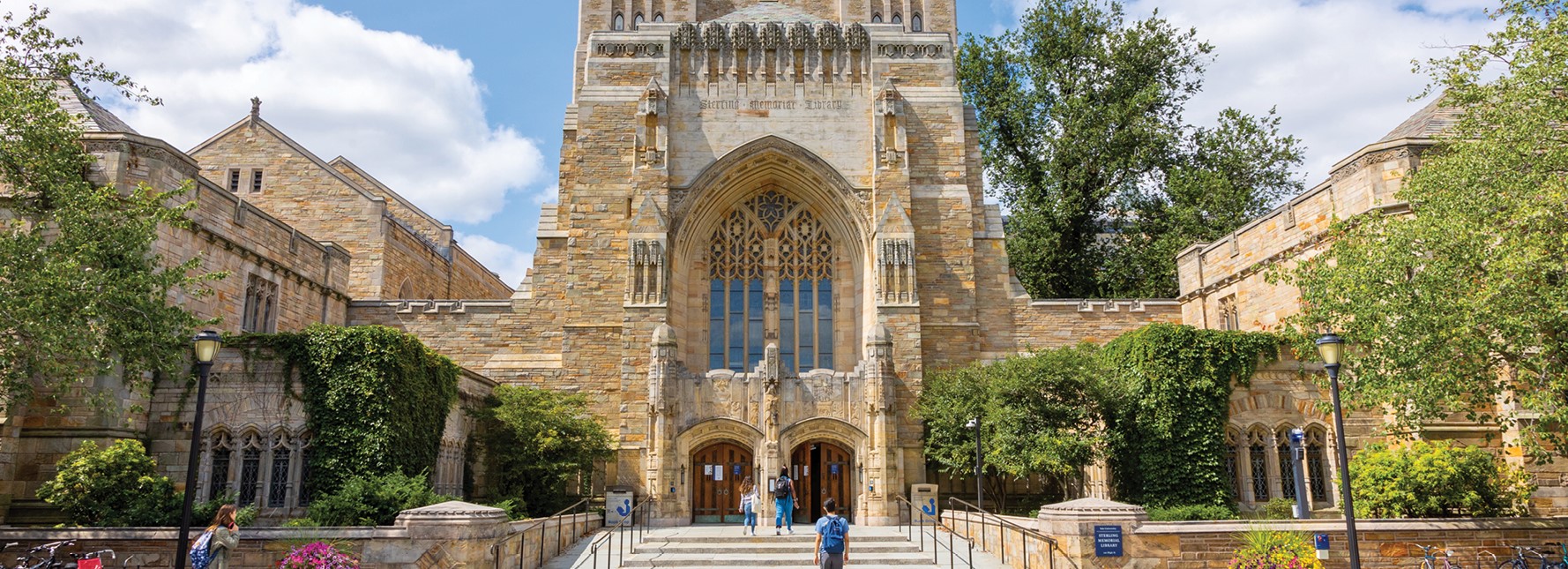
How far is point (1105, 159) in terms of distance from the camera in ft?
110

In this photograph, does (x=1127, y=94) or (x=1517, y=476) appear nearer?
(x=1517, y=476)

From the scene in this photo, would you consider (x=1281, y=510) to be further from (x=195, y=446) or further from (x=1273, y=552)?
(x=195, y=446)

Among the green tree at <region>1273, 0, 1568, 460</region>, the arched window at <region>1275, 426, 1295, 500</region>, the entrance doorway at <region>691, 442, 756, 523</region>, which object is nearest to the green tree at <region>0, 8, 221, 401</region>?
the entrance doorway at <region>691, 442, 756, 523</region>

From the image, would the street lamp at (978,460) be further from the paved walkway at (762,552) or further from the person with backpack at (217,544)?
the person with backpack at (217,544)

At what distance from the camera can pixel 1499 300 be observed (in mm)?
13914

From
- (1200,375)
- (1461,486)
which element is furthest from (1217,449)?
(1461,486)

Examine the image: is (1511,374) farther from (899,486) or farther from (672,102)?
(672,102)

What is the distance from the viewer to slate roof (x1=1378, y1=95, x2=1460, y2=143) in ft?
66.9

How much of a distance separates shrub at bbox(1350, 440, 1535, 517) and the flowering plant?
1488 cm

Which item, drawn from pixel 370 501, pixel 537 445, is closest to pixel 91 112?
pixel 370 501

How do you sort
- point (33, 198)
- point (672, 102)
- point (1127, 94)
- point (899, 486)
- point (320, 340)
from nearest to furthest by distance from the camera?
point (33, 198), point (320, 340), point (899, 486), point (672, 102), point (1127, 94)

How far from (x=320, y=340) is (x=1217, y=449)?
1656 cm

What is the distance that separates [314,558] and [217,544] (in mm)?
1649

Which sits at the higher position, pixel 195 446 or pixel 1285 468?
pixel 195 446
